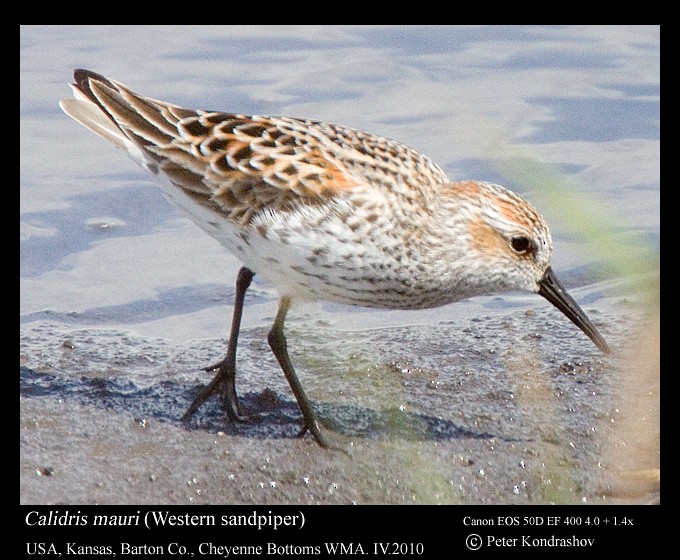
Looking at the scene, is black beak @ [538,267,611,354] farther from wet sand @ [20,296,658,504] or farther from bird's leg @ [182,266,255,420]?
bird's leg @ [182,266,255,420]

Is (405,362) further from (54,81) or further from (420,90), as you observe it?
(54,81)

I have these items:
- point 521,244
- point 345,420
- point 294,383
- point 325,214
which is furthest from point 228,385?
point 521,244

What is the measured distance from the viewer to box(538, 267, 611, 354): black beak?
5983 mm

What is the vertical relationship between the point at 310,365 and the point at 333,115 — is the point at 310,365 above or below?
below

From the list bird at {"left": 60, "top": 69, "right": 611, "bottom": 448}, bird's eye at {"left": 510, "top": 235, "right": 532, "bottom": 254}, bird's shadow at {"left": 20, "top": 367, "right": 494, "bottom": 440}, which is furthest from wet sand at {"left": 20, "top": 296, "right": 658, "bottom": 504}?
bird's eye at {"left": 510, "top": 235, "right": 532, "bottom": 254}

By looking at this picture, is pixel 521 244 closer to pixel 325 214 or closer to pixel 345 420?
pixel 325 214

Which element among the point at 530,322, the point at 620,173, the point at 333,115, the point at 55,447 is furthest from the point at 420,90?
the point at 55,447

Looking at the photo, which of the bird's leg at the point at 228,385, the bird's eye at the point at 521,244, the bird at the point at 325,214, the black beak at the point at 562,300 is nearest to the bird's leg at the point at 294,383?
the bird at the point at 325,214

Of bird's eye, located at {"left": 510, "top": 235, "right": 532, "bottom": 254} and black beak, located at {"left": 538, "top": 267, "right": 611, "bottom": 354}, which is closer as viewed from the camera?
bird's eye, located at {"left": 510, "top": 235, "right": 532, "bottom": 254}

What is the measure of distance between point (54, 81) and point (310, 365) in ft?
14.8

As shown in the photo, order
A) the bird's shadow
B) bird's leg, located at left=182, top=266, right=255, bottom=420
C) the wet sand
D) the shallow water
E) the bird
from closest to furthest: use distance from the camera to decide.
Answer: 1. the wet sand
2. the shallow water
3. the bird
4. the bird's shadow
5. bird's leg, located at left=182, top=266, right=255, bottom=420

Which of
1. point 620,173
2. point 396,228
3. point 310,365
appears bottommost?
point 310,365

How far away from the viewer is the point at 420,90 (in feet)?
32.6

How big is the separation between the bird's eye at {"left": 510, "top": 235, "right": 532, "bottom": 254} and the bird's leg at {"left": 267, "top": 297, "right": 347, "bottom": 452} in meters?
1.30
